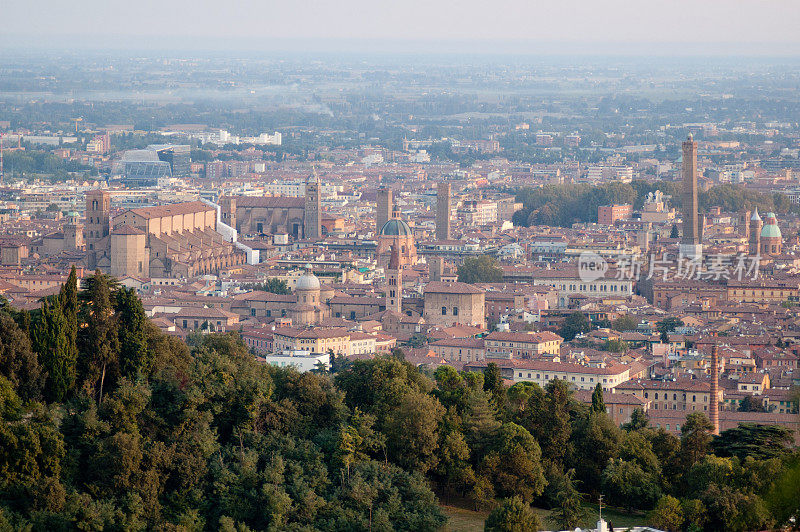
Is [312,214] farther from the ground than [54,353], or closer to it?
closer to it

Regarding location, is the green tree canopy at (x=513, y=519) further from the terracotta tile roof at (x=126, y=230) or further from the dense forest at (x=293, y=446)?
the terracotta tile roof at (x=126, y=230)

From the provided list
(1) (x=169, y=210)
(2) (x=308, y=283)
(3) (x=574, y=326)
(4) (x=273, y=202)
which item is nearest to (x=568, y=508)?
(3) (x=574, y=326)

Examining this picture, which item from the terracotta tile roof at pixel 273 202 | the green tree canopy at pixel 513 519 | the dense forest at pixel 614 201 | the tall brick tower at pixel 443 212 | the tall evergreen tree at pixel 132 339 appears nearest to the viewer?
the green tree canopy at pixel 513 519

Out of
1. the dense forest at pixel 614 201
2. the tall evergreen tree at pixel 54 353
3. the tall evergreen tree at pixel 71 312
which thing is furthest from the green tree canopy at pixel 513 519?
the dense forest at pixel 614 201

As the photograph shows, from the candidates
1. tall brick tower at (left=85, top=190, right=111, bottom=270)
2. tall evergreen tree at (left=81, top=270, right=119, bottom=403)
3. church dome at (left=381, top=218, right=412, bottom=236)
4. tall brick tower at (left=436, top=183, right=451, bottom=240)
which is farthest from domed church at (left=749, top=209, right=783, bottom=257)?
tall evergreen tree at (left=81, top=270, right=119, bottom=403)

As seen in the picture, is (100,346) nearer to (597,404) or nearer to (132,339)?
(132,339)

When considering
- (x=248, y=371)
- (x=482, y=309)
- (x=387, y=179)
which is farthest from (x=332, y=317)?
(x=387, y=179)

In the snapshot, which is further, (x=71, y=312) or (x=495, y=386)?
(x=495, y=386)

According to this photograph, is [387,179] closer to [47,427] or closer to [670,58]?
[47,427]
